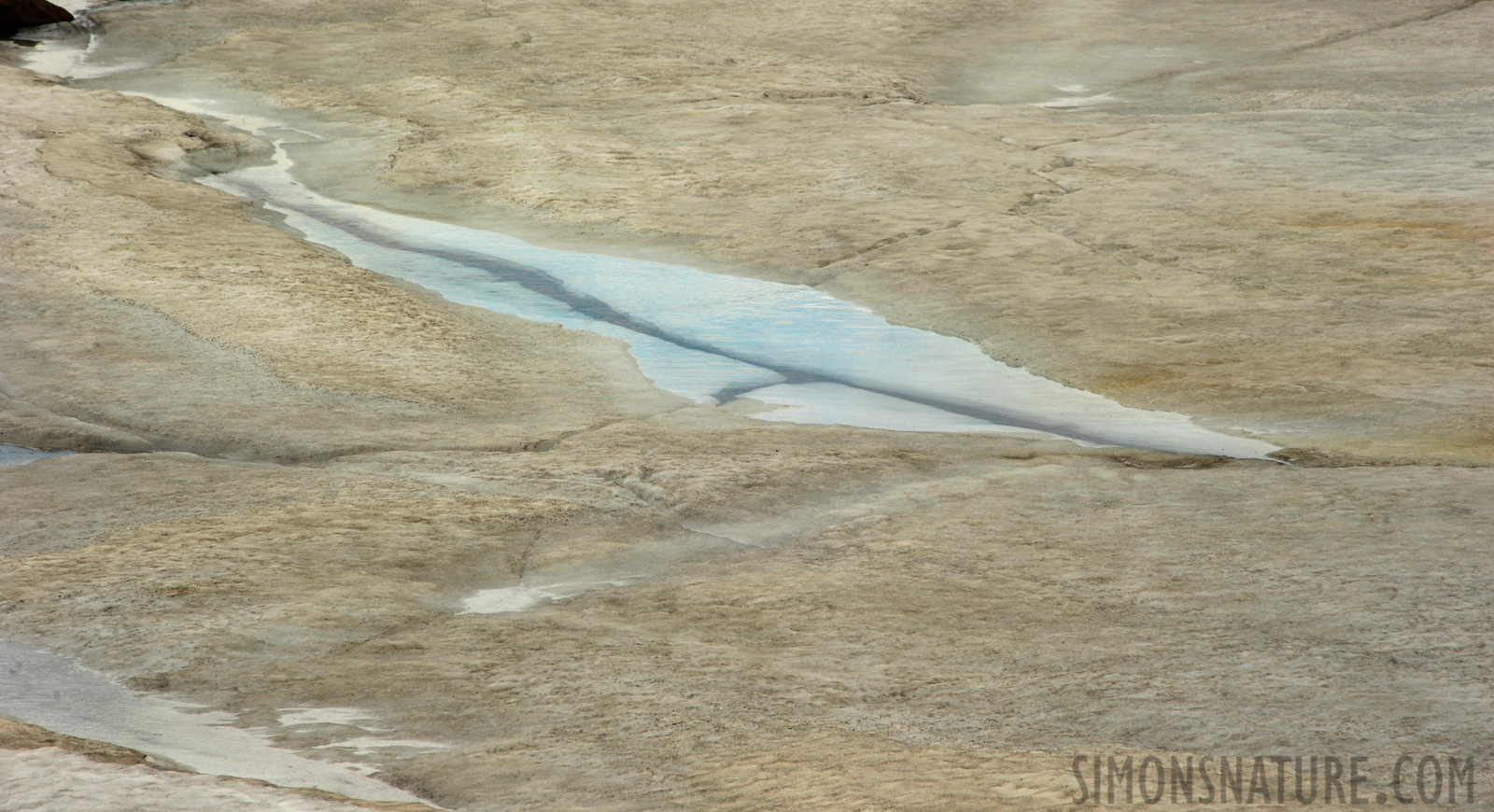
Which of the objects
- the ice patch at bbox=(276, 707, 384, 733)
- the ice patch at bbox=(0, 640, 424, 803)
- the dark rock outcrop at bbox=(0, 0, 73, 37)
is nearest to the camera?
the ice patch at bbox=(0, 640, 424, 803)

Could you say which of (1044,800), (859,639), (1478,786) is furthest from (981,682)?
(1478,786)

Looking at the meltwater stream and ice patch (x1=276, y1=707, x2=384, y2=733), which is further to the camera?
the meltwater stream

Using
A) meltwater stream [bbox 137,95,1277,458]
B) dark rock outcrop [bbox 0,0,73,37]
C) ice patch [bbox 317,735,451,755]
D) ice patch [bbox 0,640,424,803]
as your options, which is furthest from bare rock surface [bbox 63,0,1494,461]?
ice patch [bbox 0,640,424,803]

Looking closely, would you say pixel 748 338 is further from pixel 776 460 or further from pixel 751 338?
pixel 776 460

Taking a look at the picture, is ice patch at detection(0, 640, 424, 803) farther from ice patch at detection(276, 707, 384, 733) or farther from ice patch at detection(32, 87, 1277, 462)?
ice patch at detection(32, 87, 1277, 462)

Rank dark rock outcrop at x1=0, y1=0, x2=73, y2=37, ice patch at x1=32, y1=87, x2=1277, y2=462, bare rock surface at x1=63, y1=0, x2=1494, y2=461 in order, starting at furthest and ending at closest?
1. dark rock outcrop at x1=0, y1=0, x2=73, y2=37
2. bare rock surface at x1=63, y1=0, x2=1494, y2=461
3. ice patch at x1=32, y1=87, x2=1277, y2=462

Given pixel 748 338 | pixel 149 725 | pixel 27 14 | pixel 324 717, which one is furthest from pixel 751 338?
pixel 27 14

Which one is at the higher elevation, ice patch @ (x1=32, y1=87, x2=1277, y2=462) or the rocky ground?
the rocky ground
